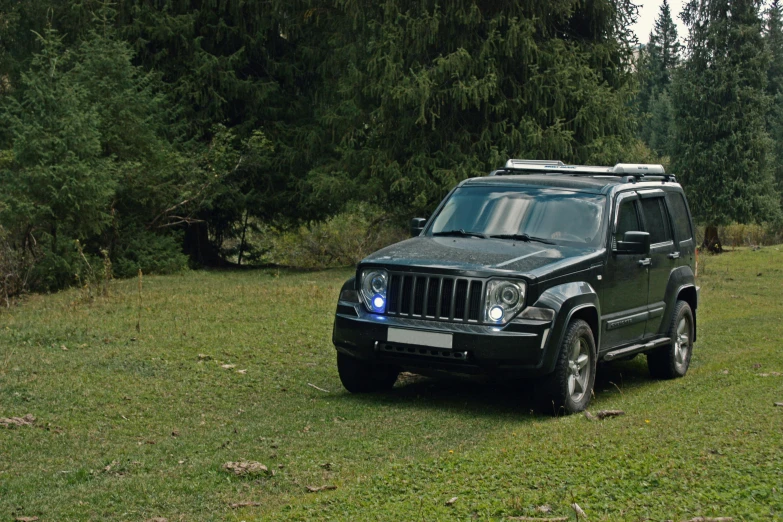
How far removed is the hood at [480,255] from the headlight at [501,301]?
13 cm

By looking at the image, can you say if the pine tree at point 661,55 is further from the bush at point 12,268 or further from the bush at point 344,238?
the bush at point 12,268

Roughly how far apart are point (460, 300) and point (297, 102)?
69.1ft

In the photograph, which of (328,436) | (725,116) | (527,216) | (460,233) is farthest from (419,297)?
(725,116)

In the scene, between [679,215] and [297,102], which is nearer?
[679,215]

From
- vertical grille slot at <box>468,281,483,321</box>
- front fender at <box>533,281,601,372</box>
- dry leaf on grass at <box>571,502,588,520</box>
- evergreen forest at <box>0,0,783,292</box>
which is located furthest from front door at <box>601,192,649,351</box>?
evergreen forest at <box>0,0,783,292</box>

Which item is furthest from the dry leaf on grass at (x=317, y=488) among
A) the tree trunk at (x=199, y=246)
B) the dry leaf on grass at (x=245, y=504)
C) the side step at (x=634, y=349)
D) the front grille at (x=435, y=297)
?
the tree trunk at (x=199, y=246)

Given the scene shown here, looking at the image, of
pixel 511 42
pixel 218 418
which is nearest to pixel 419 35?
pixel 511 42

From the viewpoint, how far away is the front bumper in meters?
8.40

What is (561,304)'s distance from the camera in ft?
28.2

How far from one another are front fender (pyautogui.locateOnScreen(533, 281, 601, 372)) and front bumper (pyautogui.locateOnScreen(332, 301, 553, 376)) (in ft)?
0.21

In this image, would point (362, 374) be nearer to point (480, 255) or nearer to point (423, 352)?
point (423, 352)

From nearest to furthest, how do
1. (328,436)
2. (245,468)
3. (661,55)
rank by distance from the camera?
(245,468) < (328,436) < (661,55)

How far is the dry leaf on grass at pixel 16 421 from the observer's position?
8.09 m

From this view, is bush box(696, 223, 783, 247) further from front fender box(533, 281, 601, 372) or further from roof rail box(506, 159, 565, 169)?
front fender box(533, 281, 601, 372)
